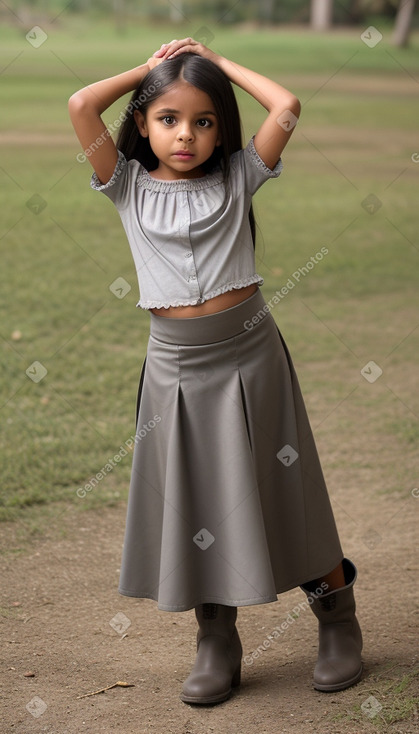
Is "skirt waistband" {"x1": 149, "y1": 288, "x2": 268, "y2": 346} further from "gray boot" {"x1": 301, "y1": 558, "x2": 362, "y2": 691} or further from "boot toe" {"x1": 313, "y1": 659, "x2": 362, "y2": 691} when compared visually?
"boot toe" {"x1": 313, "y1": 659, "x2": 362, "y2": 691}

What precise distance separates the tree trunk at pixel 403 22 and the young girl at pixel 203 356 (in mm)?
26076

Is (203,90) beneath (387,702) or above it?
above

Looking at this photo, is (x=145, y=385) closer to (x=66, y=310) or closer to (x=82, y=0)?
(x=66, y=310)

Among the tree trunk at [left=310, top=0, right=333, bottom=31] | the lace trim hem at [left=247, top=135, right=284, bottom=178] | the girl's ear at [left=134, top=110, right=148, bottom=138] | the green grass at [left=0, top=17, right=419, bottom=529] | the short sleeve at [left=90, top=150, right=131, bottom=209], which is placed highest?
the girl's ear at [left=134, top=110, right=148, bottom=138]

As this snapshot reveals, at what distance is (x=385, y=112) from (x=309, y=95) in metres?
1.79

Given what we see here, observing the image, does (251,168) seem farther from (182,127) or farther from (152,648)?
(152,648)

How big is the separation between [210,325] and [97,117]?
1.97 ft

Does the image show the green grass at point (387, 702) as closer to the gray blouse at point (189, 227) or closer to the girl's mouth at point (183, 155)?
the gray blouse at point (189, 227)

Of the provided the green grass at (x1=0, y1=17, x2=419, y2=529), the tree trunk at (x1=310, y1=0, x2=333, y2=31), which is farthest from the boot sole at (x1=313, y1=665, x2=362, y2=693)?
the tree trunk at (x1=310, y1=0, x2=333, y2=31)

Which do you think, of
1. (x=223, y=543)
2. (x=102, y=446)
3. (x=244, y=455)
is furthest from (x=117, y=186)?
(x=102, y=446)

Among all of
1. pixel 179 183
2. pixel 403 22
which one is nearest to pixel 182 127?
pixel 179 183

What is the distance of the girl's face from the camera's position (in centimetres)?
244

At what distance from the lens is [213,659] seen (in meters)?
2.66

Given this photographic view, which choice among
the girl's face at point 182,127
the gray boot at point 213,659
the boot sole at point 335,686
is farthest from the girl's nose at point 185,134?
the boot sole at point 335,686
